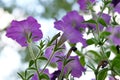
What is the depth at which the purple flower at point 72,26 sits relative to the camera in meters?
0.89

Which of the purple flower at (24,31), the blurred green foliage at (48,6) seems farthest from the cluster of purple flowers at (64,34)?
the blurred green foliage at (48,6)

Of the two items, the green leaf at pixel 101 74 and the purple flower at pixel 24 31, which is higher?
the purple flower at pixel 24 31

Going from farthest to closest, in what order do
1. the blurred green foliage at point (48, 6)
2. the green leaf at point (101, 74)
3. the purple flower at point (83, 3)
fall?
the blurred green foliage at point (48, 6), the purple flower at point (83, 3), the green leaf at point (101, 74)

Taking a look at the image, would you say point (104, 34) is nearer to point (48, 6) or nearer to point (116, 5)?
point (116, 5)

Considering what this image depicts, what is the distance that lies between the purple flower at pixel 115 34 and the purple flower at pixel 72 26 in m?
0.07

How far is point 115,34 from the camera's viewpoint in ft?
3.08

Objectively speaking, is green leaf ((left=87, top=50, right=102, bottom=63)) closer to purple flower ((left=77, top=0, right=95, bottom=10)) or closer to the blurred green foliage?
purple flower ((left=77, top=0, right=95, bottom=10))

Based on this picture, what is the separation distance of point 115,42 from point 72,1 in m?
5.61

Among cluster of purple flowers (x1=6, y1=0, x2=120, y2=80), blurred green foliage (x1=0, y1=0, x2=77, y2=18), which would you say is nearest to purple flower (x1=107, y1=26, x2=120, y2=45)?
cluster of purple flowers (x1=6, y1=0, x2=120, y2=80)

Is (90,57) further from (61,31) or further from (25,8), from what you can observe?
(25,8)

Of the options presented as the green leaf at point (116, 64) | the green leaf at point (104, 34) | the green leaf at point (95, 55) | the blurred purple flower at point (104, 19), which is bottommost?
the green leaf at point (116, 64)

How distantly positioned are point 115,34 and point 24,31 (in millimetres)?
210

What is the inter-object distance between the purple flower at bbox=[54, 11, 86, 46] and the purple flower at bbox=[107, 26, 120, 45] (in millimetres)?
68

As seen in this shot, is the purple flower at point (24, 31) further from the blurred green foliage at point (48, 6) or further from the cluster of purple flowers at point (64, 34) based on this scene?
the blurred green foliage at point (48, 6)
